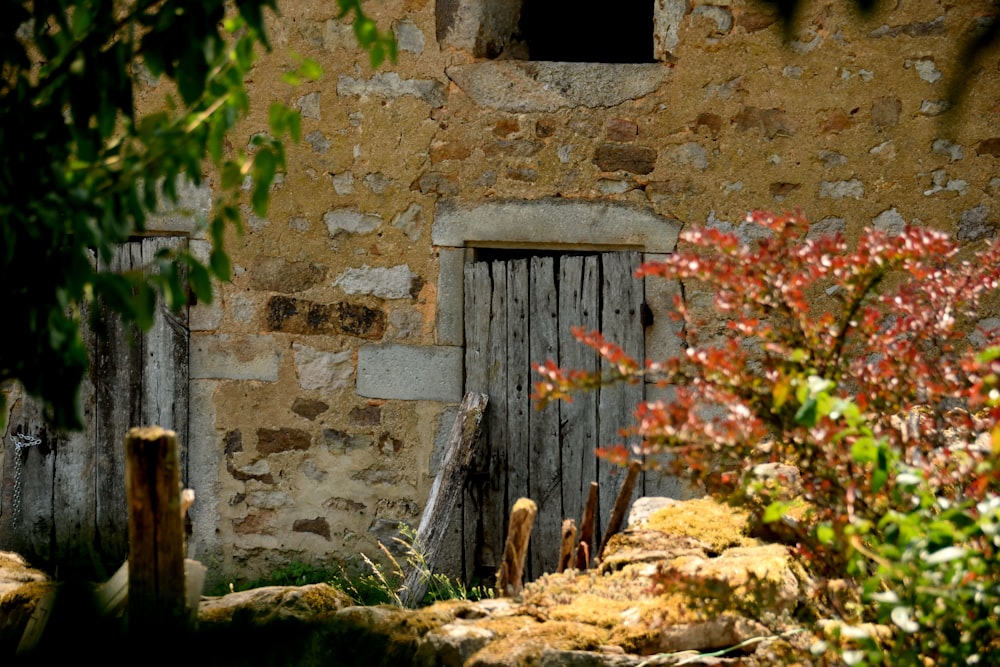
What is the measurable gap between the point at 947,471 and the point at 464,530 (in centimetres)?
324

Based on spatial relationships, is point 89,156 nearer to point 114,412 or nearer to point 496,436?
point 496,436

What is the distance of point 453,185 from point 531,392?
997mm

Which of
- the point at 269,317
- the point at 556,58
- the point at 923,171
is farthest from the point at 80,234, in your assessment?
the point at 556,58

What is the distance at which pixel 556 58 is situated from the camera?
6430 millimetres

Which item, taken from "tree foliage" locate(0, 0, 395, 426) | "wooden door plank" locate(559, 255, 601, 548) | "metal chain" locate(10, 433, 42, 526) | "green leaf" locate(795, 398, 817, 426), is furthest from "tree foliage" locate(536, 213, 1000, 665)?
"metal chain" locate(10, 433, 42, 526)

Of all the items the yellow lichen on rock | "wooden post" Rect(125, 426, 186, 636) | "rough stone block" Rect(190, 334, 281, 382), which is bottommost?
the yellow lichen on rock

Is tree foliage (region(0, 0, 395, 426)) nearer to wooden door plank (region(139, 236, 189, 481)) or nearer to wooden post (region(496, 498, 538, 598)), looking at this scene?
wooden post (region(496, 498, 538, 598))

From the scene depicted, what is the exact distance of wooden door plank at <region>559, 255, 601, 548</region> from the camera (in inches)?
205

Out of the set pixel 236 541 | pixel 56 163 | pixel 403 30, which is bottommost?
pixel 236 541

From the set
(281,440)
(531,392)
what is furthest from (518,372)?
(281,440)

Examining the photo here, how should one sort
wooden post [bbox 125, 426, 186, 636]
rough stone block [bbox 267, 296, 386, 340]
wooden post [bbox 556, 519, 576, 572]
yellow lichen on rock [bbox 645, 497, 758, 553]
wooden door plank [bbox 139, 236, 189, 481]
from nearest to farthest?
1. wooden post [bbox 125, 426, 186, 636]
2. yellow lichen on rock [bbox 645, 497, 758, 553]
3. wooden post [bbox 556, 519, 576, 572]
4. rough stone block [bbox 267, 296, 386, 340]
5. wooden door plank [bbox 139, 236, 189, 481]

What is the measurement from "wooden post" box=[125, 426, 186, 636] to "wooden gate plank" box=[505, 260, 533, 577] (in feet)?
9.29

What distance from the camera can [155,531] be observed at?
2.55 m

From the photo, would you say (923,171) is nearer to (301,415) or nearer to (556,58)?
(556,58)
